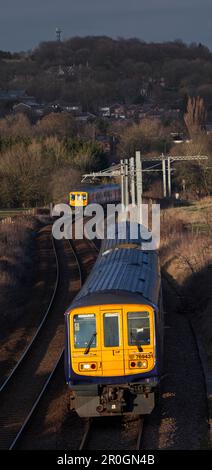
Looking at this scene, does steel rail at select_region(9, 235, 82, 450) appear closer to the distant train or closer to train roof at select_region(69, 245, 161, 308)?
train roof at select_region(69, 245, 161, 308)

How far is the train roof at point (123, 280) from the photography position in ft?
42.8

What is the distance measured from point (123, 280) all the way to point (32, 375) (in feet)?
11.1

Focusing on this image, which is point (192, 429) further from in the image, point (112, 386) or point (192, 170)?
point (192, 170)

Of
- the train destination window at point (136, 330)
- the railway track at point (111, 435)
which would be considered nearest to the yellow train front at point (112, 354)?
the train destination window at point (136, 330)

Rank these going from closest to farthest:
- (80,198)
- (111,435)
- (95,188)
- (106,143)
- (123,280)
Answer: (111,435)
(123,280)
(80,198)
(95,188)
(106,143)

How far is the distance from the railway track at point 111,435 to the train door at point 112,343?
82 cm

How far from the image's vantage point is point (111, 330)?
12.8 metres

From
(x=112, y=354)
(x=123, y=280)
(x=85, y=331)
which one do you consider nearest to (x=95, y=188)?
(x=123, y=280)

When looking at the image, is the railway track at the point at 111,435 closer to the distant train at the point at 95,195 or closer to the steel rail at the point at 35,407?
the steel rail at the point at 35,407

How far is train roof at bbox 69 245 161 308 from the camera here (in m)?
13.0

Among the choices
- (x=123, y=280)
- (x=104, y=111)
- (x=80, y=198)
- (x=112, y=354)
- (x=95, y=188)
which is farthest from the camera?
(x=104, y=111)

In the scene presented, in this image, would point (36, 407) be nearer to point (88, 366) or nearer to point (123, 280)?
point (88, 366)

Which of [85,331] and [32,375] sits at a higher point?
[85,331]
